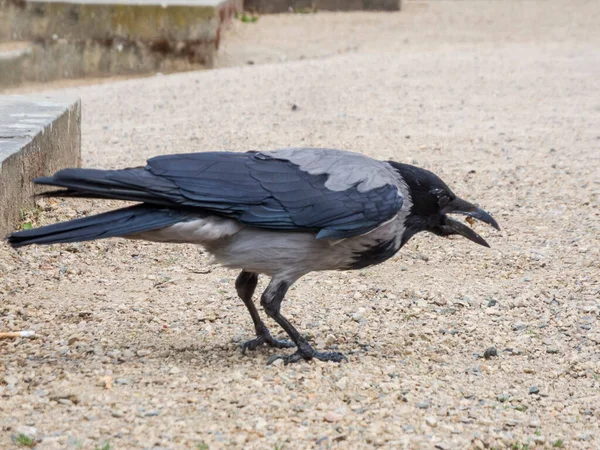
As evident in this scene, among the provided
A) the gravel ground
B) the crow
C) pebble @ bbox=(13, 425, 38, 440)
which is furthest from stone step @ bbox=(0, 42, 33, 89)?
pebble @ bbox=(13, 425, 38, 440)

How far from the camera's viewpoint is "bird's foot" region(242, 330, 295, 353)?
393 centimetres

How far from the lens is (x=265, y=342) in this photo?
13.1 ft

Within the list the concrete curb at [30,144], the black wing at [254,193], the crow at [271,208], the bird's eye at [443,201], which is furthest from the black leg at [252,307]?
the concrete curb at [30,144]

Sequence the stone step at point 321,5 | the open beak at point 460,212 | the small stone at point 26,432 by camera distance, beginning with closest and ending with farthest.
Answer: the small stone at point 26,432
the open beak at point 460,212
the stone step at point 321,5

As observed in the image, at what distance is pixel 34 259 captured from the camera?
494 cm

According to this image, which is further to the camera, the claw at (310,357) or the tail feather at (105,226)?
the claw at (310,357)

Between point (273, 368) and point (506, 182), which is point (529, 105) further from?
point (273, 368)

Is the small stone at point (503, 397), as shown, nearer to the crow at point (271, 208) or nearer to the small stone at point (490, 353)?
the small stone at point (490, 353)

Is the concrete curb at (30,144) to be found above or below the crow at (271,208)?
below

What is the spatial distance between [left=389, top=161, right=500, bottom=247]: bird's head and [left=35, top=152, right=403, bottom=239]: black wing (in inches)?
5.8

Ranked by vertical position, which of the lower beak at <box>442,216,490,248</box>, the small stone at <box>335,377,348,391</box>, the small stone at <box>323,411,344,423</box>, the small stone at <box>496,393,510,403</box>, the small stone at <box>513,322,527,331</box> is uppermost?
the lower beak at <box>442,216,490,248</box>

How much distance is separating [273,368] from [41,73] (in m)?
9.46

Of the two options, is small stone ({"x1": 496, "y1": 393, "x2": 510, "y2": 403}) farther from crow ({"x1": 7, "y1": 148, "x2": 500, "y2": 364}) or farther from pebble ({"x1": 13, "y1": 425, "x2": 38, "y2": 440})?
pebble ({"x1": 13, "y1": 425, "x2": 38, "y2": 440})

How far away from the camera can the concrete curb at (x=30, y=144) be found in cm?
490
